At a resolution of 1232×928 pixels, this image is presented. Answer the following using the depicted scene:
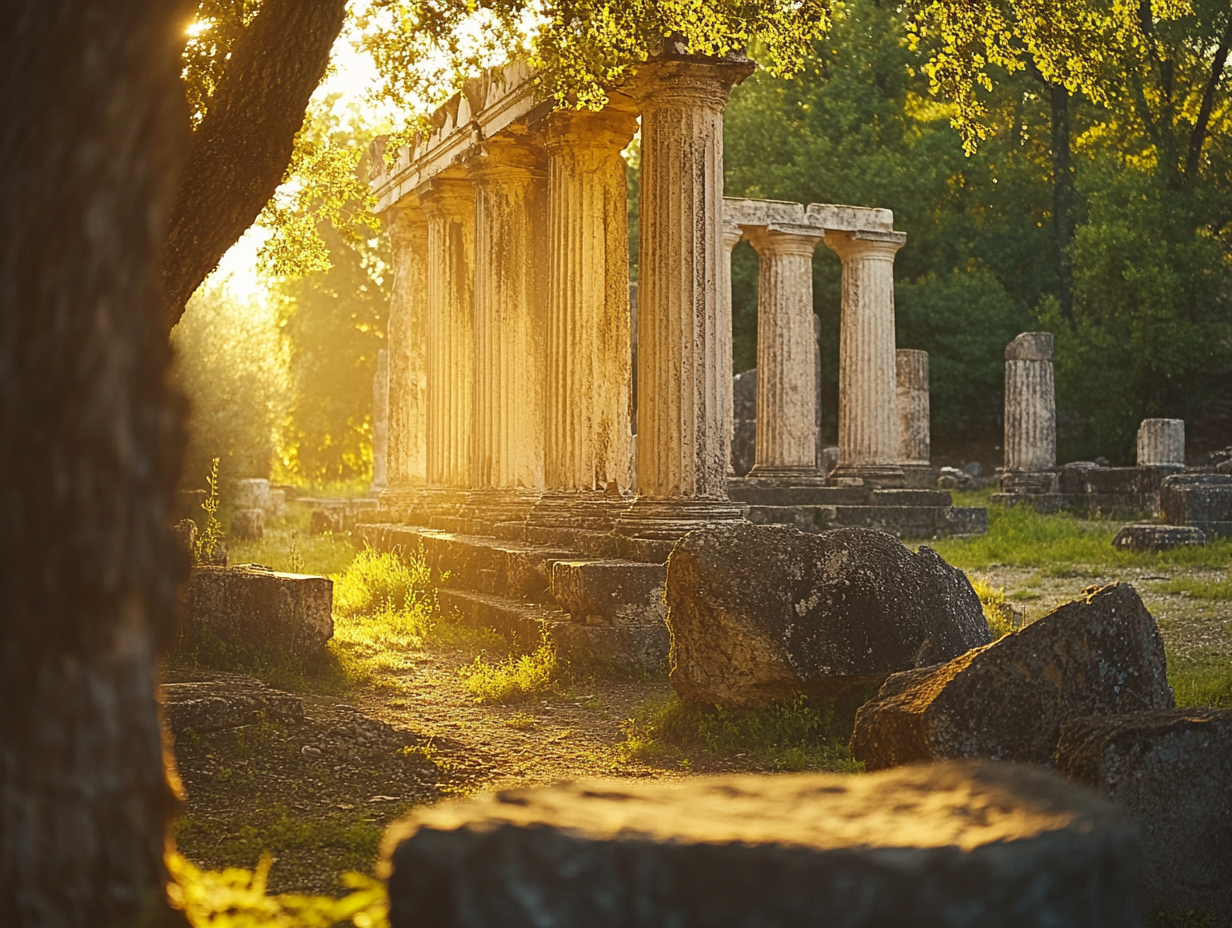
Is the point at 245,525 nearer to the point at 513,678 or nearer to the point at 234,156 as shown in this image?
the point at 513,678

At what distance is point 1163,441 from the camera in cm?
2861

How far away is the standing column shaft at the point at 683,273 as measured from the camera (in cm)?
1041

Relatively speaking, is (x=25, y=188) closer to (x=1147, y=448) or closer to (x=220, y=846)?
(x=220, y=846)

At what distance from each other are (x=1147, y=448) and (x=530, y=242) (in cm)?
1887

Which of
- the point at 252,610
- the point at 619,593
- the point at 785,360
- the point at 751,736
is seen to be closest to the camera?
the point at 751,736

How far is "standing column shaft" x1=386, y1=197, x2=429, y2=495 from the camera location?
61.5 feet

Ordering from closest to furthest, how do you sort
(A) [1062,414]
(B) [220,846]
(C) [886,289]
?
(B) [220,846] → (C) [886,289] → (A) [1062,414]

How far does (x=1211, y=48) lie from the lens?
3653cm

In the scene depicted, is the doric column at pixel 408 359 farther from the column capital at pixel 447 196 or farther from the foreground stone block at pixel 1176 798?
the foreground stone block at pixel 1176 798

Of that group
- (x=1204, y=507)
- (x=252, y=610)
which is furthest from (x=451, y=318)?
(x=1204, y=507)

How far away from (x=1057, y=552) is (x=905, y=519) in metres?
2.77

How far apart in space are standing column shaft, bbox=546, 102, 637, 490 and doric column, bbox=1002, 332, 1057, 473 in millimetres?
17386

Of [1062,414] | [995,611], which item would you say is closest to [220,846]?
[995,611]

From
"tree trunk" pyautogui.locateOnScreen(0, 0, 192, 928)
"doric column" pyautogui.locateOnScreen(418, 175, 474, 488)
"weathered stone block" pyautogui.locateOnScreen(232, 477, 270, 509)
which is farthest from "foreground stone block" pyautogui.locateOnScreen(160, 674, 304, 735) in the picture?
"weathered stone block" pyautogui.locateOnScreen(232, 477, 270, 509)
